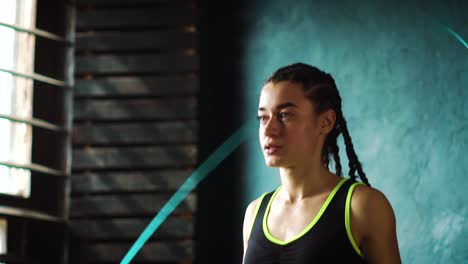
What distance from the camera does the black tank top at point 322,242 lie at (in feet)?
6.18

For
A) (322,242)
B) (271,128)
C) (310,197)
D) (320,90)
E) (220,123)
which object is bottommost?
(322,242)

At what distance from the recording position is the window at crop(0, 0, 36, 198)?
3.57 metres

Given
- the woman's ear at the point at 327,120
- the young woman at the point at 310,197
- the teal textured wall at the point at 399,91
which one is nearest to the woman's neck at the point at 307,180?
the young woman at the point at 310,197

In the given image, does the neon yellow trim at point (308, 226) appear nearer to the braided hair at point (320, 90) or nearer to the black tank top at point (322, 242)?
the black tank top at point (322, 242)

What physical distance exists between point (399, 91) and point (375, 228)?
1689 mm

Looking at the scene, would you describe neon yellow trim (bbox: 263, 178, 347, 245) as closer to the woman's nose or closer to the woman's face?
the woman's face

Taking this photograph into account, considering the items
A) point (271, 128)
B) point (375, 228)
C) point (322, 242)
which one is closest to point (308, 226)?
point (322, 242)

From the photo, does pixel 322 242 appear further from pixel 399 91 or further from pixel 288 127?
pixel 399 91

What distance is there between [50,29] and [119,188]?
901 mm

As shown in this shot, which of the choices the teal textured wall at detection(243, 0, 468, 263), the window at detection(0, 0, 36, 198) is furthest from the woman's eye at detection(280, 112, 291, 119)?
the window at detection(0, 0, 36, 198)

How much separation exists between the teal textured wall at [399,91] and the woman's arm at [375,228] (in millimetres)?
1426

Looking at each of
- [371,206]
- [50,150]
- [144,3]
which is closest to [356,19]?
[144,3]

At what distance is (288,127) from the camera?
6.61 feet

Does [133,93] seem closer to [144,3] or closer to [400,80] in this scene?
[144,3]
